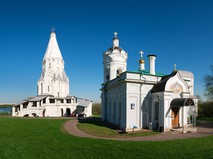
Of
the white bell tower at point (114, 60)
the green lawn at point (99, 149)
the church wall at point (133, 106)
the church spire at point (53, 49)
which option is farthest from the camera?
the church spire at point (53, 49)

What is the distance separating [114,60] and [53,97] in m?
22.5

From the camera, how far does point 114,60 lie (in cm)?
2511

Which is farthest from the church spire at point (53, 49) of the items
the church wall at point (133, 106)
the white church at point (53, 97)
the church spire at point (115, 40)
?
the church wall at point (133, 106)

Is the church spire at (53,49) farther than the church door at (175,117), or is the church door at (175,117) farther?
the church spire at (53,49)

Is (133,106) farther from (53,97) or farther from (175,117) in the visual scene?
(53,97)

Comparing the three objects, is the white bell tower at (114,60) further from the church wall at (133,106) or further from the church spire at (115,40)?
the church wall at (133,106)

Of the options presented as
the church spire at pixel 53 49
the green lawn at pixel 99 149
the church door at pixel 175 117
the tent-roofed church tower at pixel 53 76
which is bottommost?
the green lawn at pixel 99 149

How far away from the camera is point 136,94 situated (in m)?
17.9

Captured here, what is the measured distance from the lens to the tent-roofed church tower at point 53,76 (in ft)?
149

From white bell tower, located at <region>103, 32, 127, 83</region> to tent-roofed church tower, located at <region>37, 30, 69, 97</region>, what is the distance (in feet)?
73.4

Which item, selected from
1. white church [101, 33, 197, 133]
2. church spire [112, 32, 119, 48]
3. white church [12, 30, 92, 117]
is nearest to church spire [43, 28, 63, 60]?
white church [12, 30, 92, 117]

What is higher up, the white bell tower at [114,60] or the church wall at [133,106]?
the white bell tower at [114,60]

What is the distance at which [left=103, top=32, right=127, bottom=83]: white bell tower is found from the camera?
82.7 ft

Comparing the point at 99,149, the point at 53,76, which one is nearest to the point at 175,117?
the point at 99,149
